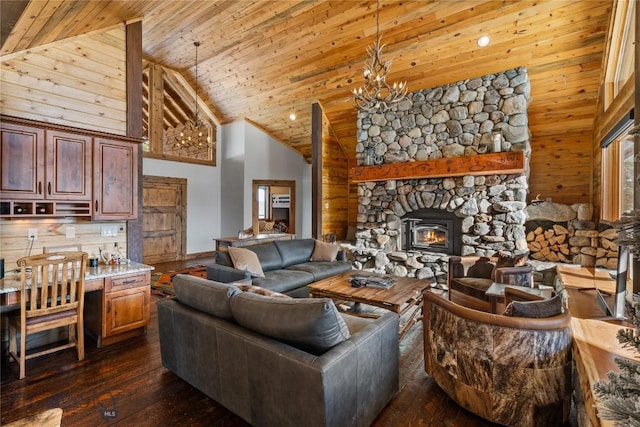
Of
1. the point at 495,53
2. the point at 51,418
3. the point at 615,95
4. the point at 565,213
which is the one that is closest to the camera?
the point at 51,418

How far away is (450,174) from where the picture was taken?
5082mm

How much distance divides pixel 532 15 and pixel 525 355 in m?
4.19

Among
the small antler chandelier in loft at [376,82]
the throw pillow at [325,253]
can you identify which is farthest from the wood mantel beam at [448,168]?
the small antler chandelier in loft at [376,82]

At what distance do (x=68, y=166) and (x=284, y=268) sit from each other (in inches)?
109

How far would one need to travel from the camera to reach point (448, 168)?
A: 16.7ft

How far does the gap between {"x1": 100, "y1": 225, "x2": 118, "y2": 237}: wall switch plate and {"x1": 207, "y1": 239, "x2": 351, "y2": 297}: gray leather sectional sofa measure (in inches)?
44.1

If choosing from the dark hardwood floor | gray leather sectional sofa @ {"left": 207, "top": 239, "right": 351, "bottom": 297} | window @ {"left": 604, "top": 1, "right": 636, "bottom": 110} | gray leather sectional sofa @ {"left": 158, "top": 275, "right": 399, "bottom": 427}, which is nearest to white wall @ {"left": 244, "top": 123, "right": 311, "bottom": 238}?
gray leather sectional sofa @ {"left": 207, "top": 239, "right": 351, "bottom": 297}

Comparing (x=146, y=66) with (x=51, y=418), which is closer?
(x=51, y=418)

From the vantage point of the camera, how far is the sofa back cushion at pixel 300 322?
1657 mm

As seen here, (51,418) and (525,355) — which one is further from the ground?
(51,418)

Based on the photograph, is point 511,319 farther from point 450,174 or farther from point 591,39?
point 591,39

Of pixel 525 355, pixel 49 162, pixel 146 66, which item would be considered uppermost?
pixel 146 66

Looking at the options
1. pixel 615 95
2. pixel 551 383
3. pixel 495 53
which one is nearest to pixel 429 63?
pixel 495 53

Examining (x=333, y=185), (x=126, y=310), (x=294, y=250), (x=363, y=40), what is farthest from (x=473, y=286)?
(x=333, y=185)
